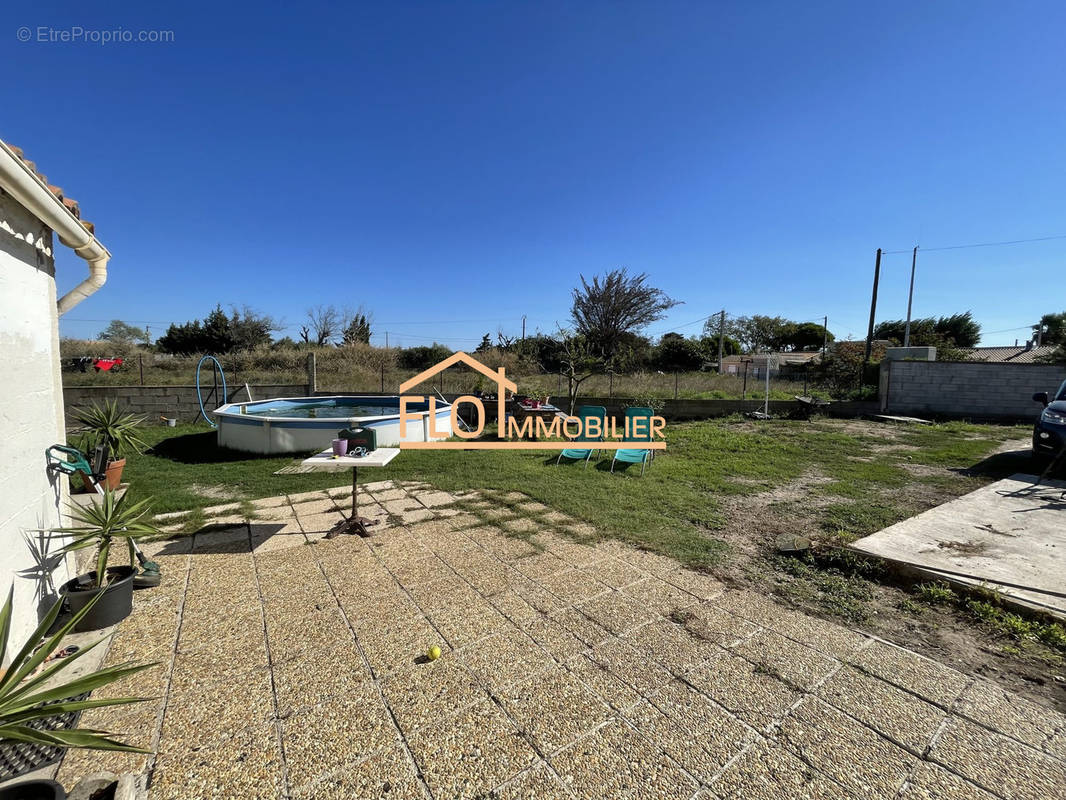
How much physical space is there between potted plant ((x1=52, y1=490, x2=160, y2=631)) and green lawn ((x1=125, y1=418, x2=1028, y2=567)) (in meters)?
2.44

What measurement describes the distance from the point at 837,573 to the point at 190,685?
14.3ft

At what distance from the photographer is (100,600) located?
256cm

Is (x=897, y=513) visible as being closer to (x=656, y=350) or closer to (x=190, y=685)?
(x=190, y=685)

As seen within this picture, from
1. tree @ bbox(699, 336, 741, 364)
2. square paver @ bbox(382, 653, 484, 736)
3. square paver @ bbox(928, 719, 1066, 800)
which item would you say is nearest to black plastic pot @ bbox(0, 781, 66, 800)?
square paver @ bbox(382, 653, 484, 736)

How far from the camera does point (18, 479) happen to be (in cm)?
231

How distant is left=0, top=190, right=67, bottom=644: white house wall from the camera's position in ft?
7.24

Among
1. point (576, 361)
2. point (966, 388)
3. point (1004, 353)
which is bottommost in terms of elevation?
point (966, 388)

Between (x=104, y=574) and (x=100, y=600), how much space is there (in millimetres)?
176

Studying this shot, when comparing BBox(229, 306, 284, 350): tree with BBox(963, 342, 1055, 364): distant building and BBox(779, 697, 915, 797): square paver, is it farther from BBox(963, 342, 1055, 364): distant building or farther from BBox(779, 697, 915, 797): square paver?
BBox(963, 342, 1055, 364): distant building

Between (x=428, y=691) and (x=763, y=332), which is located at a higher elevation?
(x=763, y=332)

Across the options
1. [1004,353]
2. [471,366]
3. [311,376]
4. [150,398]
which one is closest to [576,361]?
[471,366]

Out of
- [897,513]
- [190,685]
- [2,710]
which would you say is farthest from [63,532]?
[897,513]

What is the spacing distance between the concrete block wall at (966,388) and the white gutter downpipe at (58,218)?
17601mm

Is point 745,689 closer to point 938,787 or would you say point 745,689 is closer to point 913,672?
point 938,787
